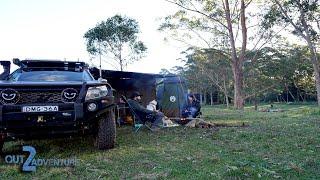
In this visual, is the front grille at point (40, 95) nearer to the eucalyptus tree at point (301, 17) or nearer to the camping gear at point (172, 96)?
the camping gear at point (172, 96)

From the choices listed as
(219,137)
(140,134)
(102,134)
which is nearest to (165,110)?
(140,134)

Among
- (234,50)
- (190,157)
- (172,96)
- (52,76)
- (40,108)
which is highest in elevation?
(234,50)

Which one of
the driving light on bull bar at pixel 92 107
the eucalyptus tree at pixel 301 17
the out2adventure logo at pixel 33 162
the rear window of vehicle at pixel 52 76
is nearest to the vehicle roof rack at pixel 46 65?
the rear window of vehicle at pixel 52 76

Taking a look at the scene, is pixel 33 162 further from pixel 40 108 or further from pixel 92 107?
pixel 92 107

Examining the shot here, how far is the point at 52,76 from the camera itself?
6.08 meters

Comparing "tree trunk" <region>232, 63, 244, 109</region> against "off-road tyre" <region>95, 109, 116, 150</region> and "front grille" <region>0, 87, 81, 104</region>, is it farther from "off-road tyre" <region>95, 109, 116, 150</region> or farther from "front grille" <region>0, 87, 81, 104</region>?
→ "front grille" <region>0, 87, 81, 104</region>

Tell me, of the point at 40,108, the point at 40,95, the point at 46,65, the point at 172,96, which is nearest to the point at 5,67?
the point at 46,65

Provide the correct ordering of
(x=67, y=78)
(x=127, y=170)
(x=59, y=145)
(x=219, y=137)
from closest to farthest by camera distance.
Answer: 1. (x=127, y=170)
2. (x=67, y=78)
3. (x=59, y=145)
4. (x=219, y=137)

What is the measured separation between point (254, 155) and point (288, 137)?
2009 millimetres

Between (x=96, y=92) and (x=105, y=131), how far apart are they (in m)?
0.64

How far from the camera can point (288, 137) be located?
262 inches

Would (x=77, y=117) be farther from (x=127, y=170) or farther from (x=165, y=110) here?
(x=165, y=110)

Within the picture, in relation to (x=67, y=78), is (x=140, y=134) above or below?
below

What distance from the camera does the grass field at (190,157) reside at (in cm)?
397
